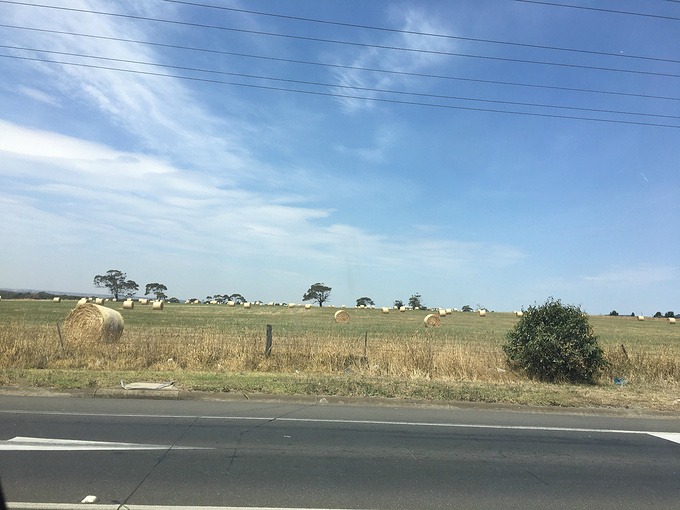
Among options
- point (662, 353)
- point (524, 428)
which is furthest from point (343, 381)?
point (662, 353)

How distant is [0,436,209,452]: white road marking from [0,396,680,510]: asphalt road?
0.02 metres

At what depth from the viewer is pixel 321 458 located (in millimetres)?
6188

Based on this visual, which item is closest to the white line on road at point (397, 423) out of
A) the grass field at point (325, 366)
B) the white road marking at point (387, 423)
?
the white road marking at point (387, 423)

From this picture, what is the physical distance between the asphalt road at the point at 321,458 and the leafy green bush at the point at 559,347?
3.80 metres

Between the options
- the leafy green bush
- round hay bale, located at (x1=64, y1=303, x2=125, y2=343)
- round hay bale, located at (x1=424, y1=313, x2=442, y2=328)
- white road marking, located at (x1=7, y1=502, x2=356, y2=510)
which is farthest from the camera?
round hay bale, located at (x1=424, y1=313, x2=442, y2=328)

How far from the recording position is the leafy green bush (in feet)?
42.7

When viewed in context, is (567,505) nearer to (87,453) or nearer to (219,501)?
(219,501)

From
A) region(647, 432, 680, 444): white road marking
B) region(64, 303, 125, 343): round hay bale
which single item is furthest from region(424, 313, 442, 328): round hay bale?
region(647, 432, 680, 444): white road marking

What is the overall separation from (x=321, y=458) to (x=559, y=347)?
29.2 ft

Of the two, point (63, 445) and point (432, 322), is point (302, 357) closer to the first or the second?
point (63, 445)

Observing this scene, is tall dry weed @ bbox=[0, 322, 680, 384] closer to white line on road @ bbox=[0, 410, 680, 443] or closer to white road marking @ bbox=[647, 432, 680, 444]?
white line on road @ bbox=[0, 410, 680, 443]

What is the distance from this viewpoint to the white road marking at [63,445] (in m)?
6.16

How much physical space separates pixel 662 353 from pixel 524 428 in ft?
30.3

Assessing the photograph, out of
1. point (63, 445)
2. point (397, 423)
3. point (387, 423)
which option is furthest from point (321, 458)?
point (63, 445)
